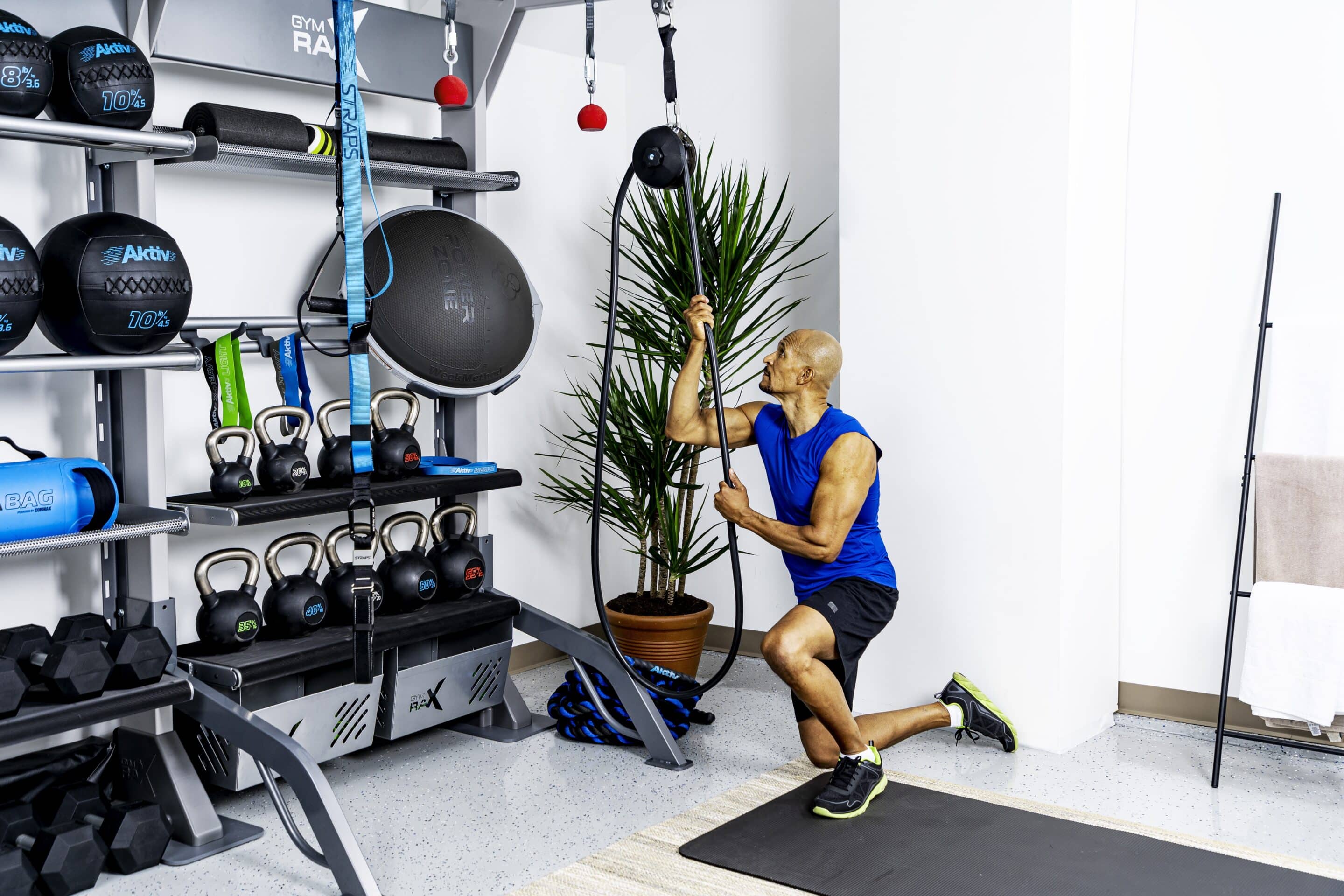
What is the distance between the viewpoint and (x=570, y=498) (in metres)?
4.28

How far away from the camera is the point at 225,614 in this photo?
9.78 feet

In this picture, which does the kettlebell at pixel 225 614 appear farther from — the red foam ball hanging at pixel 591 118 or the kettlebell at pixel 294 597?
the red foam ball hanging at pixel 591 118

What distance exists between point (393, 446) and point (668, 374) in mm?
1113

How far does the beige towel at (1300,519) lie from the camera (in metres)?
3.39

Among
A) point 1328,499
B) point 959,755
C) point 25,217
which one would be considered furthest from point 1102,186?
point 25,217

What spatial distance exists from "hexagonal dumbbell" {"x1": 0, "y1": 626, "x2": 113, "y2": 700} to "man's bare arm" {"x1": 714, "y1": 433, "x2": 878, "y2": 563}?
1.57 m

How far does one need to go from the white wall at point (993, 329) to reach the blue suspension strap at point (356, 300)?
2093mm

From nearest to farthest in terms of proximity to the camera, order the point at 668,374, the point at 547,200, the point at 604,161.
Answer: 1. the point at 668,374
2. the point at 547,200
3. the point at 604,161

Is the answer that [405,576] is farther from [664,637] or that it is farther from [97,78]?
[97,78]

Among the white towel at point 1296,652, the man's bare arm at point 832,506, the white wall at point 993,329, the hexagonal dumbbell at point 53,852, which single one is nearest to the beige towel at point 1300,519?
the white towel at point 1296,652

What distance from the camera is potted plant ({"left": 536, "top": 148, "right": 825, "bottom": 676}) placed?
4.07 metres

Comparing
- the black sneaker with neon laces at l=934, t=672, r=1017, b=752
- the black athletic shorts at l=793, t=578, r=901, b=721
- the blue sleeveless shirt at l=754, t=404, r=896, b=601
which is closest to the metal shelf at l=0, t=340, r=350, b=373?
the blue sleeveless shirt at l=754, t=404, r=896, b=601

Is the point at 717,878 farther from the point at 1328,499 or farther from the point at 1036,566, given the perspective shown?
the point at 1328,499

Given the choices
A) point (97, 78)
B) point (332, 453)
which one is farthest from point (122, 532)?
point (97, 78)
